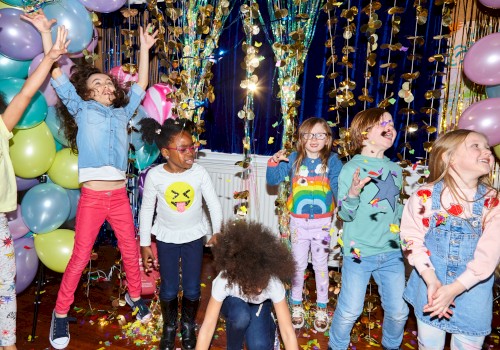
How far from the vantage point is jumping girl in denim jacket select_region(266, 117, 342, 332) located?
241cm

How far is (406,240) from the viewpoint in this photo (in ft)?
5.57

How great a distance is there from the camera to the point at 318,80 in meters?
3.18

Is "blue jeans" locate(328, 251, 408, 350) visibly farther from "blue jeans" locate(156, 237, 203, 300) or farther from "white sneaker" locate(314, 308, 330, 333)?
"blue jeans" locate(156, 237, 203, 300)

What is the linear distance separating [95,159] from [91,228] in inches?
14.8

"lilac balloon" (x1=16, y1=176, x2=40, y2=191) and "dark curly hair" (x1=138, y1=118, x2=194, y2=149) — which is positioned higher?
"dark curly hair" (x1=138, y1=118, x2=194, y2=149)

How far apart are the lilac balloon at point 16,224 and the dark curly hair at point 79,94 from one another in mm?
493

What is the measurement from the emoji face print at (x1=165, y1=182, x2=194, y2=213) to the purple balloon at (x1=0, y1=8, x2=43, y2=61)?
1103 millimetres

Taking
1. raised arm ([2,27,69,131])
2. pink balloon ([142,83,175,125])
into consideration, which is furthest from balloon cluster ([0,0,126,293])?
pink balloon ([142,83,175,125])

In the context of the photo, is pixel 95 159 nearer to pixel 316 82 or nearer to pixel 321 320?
pixel 321 320

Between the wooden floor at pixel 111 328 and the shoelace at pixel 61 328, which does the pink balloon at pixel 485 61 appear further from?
the shoelace at pixel 61 328

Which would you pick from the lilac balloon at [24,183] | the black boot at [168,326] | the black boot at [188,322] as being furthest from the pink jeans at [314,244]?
the lilac balloon at [24,183]

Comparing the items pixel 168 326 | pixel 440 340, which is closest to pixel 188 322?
pixel 168 326

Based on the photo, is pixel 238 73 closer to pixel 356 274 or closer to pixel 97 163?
pixel 97 163

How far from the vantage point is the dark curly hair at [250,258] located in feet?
5.37
